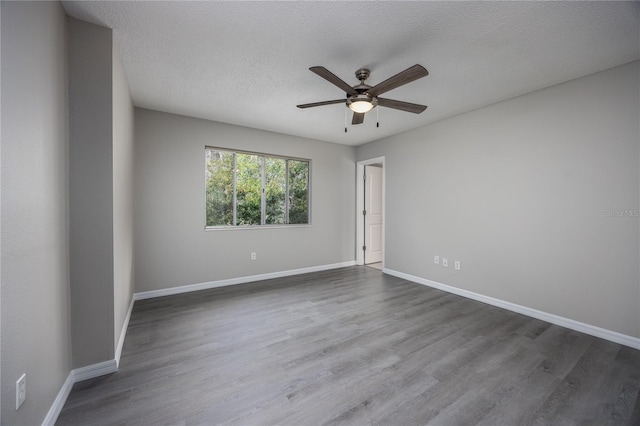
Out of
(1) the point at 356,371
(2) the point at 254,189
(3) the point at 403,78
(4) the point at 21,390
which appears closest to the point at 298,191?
(2) the point at 254,189

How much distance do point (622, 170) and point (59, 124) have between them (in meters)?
4.32

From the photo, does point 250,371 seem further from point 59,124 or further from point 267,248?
point 267,248

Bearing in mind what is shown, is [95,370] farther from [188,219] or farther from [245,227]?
[245,227]

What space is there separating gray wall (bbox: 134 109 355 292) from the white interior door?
1.34m

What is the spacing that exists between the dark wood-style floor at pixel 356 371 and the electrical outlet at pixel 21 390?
18.0 inches

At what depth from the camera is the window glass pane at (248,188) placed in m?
4.07

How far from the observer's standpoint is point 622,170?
2.26 m

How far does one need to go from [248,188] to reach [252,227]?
0.63 meters

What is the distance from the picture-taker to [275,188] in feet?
14.5

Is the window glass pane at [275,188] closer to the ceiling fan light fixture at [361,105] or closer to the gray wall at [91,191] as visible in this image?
the ceiling fan light fixture at [361,105]

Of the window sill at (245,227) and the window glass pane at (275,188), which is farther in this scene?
the window glass pane at (275,188)

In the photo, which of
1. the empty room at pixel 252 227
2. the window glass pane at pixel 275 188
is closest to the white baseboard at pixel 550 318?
the empty room at pixel 252 227

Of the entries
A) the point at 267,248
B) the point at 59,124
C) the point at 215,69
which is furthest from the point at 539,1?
the point at 267,248

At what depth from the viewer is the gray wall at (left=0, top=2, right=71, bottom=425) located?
107 centimetres
